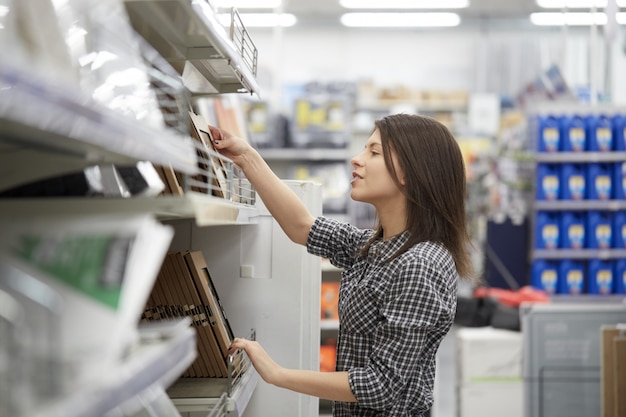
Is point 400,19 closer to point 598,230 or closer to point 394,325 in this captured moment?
point 598,230

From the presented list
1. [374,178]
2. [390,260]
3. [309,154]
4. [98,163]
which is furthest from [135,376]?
[309,154]

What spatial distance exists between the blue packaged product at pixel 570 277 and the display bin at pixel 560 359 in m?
3.15

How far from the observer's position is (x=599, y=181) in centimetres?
719

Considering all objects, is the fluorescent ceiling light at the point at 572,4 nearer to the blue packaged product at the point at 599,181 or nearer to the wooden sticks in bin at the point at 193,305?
the blue packaged product at the point at 599,181

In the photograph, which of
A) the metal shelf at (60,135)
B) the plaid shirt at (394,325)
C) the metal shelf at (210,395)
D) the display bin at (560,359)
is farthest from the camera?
the display bin at (560,359)

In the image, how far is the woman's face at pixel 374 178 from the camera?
2.03 metres

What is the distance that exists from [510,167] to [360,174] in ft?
21.2

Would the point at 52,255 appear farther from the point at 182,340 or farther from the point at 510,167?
the point at 510,167

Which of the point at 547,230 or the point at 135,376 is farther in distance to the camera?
the point at 547,230

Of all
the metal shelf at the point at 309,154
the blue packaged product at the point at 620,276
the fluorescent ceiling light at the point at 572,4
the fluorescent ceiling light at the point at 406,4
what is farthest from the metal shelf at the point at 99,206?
the fluorescent ceiling light at the point at 406,4

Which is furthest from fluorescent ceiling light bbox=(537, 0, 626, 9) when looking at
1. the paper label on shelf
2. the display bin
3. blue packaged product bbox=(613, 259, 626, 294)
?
the paper label on shelf

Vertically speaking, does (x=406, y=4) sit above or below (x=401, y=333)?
above

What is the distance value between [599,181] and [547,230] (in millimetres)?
676

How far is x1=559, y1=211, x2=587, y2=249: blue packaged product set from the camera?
723 cm
